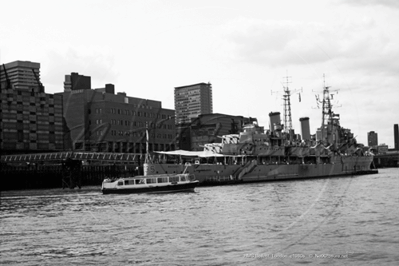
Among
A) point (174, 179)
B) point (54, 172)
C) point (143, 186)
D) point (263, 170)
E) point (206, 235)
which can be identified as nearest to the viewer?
point (206, 235)

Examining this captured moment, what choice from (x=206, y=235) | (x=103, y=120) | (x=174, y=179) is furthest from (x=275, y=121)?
(x=206, y=235)

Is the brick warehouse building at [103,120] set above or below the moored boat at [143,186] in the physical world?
above

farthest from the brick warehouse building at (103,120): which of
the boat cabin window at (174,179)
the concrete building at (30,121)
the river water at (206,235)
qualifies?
the river water at (206,235)

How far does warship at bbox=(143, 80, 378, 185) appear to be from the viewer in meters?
118

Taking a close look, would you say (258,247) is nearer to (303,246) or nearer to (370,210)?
(303,246)

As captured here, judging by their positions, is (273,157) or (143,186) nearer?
(143,186)

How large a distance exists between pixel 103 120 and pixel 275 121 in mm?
46082

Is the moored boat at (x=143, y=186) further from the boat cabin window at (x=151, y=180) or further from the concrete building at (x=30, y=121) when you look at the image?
the concrete building at (x=30, y=121)

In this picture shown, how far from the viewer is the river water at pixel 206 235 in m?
28.2

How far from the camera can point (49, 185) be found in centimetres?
11588

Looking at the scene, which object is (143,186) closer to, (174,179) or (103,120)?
(174,179)

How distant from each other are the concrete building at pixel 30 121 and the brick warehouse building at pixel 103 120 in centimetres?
423

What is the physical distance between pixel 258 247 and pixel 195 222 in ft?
40.5

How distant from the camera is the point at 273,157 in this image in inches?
5630
